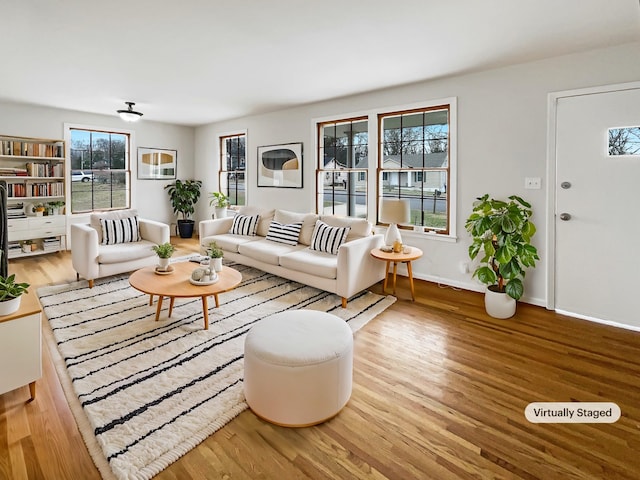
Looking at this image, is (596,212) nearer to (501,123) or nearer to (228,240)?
(501,123)

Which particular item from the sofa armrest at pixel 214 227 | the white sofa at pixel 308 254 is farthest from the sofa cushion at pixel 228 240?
the sofa armrest at pixel 214 227

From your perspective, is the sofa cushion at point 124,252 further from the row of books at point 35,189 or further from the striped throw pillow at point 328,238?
the row of books at point 35,189

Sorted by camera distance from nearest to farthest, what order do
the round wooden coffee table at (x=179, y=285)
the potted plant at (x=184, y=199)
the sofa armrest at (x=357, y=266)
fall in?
the round wooden coffee table at (x=179, y=285)
the sofa armrest at (x=357, y=266)
the potted plant at (x=184, y=199)

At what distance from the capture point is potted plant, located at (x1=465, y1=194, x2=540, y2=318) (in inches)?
127

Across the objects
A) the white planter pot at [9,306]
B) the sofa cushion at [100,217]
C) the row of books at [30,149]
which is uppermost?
the row of books at [30,149]

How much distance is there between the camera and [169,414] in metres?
1.92

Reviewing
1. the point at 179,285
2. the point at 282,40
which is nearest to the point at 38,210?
the point at 179,285

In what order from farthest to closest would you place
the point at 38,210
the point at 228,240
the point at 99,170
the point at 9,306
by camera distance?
1. the point at 99,170
2. the point at 38,210
3. the point at 228,240
4. the point at 9,306

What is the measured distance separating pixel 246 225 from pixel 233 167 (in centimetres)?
240

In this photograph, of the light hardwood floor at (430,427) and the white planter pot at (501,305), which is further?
the white planter pot at (501,305)

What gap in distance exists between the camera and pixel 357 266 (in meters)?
3.60

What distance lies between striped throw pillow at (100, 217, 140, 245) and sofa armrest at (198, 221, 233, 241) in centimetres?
86

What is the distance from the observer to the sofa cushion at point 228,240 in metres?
4.73

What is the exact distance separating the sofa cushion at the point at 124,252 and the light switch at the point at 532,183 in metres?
4.37
